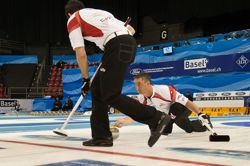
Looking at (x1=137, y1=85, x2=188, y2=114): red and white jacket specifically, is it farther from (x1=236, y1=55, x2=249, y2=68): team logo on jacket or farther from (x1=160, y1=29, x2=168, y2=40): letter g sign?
(x1=160, y1=29, x2=168, y2=40): letter g sign

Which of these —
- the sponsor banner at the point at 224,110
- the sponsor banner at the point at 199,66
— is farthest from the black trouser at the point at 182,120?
the sponsor banner at the point at 199,66

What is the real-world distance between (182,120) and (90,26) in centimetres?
216

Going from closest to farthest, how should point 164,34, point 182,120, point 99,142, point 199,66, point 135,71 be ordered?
1. point 99,142
2. point 182,120
3. point 199,66
4. point 135,71
5. point 164,34

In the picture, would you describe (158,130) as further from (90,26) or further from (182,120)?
(182,120)

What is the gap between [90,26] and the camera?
2881 millimetres

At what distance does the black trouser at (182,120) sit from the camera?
392 centimetres

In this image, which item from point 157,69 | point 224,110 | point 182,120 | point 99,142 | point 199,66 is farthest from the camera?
point 157,69

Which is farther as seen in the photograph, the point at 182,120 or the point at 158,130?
the point at 182,120

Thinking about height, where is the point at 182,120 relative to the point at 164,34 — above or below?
below

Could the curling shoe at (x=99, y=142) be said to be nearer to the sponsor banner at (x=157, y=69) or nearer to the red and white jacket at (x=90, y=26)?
the red and white jacket at (x=90, y=26)

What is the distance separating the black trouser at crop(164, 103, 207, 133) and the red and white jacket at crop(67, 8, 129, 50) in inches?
60.2

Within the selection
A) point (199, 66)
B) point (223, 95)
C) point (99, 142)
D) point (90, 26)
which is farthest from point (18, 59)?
point (99, 142)

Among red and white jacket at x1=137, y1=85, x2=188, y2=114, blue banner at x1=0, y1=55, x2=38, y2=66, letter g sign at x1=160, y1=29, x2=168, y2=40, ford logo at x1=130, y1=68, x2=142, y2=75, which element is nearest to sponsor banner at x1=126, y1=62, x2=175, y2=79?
ford logo at x1=130, y1=68, x2=142, y2=75

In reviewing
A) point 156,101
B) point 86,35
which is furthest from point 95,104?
point 156,101
